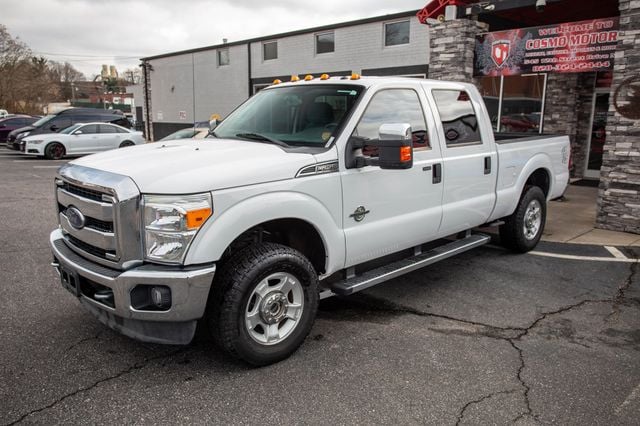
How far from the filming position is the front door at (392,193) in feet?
13.1

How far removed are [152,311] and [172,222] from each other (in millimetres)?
560

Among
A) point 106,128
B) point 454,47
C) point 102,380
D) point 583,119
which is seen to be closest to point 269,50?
point 106,128

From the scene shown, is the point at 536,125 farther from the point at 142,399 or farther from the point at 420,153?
the point at 142,399

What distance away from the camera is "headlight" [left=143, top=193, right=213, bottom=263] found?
10.1 feet

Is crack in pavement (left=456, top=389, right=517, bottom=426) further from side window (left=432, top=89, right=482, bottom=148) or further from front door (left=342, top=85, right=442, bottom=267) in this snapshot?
side window (left=432, top=89, right=482, bottom=148)

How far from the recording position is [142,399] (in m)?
3.14

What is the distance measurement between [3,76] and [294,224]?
52.9 meters

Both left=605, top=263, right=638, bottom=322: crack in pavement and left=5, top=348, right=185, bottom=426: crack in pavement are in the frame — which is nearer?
left=5, top=348, right=185, bottom=426: crack in pavement

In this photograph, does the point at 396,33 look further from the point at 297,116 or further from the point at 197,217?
the point at 197,217

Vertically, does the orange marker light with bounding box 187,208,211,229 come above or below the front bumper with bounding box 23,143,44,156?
above

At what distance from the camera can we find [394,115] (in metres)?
4.42

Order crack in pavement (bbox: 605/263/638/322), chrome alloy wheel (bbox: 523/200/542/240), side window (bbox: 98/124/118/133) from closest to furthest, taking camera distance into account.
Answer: crack in pavement (bbox: 605/263/638/322), chrome alloy wheel (bbox: 523/200/542/240), side window (bbox: 98/124/118/133)

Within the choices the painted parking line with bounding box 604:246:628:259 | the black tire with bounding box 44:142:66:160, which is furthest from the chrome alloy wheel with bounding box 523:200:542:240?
the black tire with bounding box 44:142:66:160

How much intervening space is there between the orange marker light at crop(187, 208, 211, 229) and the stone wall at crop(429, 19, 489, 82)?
26.5 feet
